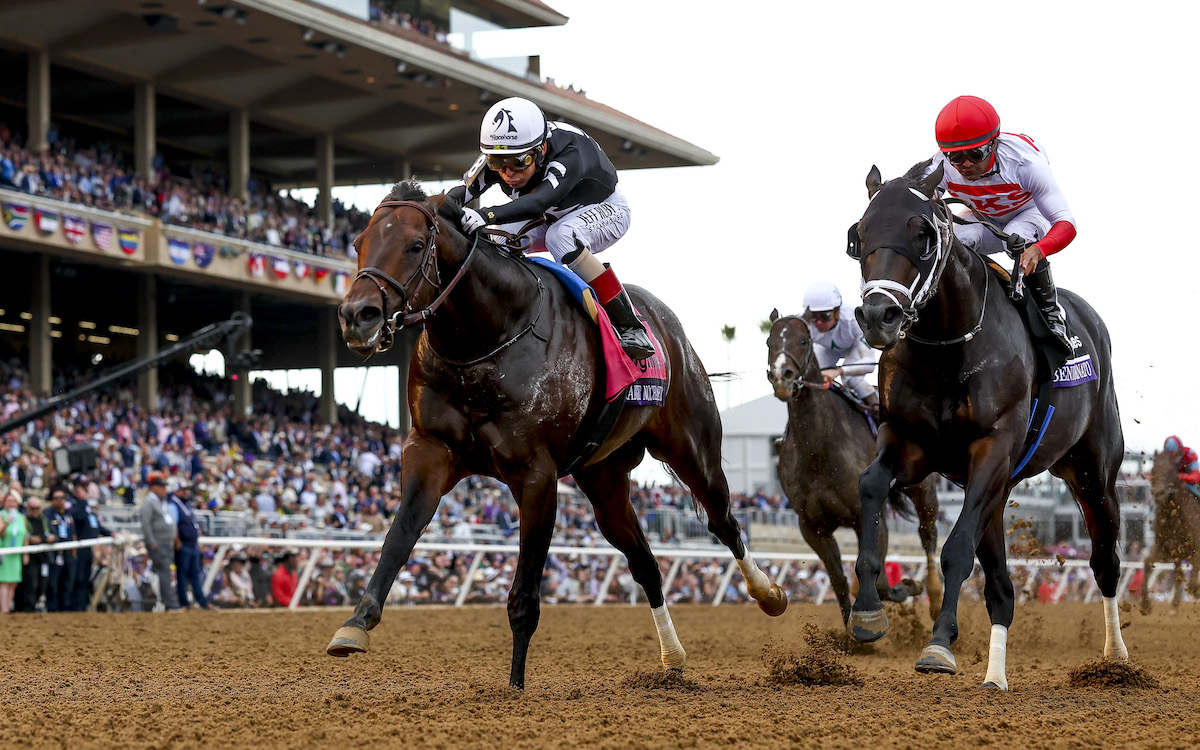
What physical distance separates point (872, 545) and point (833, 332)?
3786mm

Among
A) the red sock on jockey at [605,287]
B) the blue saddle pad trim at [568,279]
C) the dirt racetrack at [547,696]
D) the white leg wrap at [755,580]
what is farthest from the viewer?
the white leg wrap at [755,580]

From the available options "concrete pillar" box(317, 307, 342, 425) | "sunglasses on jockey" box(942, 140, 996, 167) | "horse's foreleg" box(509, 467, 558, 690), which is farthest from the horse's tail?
"concrete pillar" box(317, 307, 342, 425)

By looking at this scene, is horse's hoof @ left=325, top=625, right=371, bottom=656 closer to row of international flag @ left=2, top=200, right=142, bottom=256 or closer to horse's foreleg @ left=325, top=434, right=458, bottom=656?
horse's foreleg @ left=325, top=434, right=458, bottom=656

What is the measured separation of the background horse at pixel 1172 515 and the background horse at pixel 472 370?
27.3ft

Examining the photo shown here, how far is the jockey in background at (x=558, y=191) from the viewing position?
5.73 metres

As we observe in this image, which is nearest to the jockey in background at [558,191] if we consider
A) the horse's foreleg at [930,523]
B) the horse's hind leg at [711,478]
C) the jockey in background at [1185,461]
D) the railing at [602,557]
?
the horse's hind leg at [711,478]

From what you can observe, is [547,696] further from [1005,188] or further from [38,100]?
[38,100]

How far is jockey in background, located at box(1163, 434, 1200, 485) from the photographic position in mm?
12531

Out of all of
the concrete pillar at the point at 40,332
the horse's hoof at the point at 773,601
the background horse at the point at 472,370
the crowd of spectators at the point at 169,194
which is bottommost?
the horse's hoof at the point at 773,601

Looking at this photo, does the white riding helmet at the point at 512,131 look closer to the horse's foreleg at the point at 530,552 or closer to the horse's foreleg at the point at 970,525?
the horse's foreleg at the point at 530,552

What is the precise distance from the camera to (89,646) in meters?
8.35

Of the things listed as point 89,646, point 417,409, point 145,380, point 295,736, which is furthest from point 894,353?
point 145,380

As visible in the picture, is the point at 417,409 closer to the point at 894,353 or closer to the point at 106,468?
the point at 894,353

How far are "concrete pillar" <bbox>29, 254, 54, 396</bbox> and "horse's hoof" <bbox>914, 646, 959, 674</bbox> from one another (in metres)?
21.8
